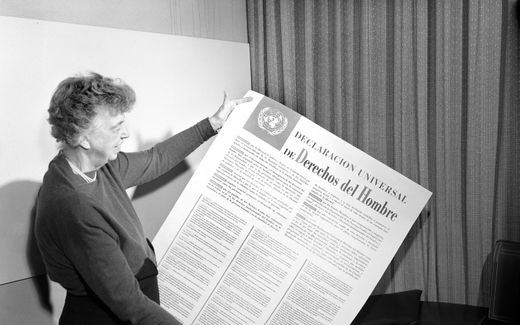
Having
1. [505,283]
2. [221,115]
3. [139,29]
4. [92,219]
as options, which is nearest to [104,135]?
[92,219]

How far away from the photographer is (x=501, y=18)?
2.18 metres

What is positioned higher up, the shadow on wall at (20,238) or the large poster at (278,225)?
the large poster at (278,225)

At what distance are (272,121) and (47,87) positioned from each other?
2.63 ft

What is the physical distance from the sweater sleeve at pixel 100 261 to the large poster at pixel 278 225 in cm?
65

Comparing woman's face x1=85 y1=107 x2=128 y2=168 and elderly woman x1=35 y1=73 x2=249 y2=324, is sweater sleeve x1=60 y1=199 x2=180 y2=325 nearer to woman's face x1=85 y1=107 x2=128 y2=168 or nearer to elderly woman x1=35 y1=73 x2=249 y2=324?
elderly woman x1=35 y1=73 x2=249 y2=324

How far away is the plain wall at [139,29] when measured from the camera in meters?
1.74

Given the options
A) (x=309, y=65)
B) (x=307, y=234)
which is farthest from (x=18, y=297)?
(x=309, y=65)

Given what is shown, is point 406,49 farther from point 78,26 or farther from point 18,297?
point 18,297

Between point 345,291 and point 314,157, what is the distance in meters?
0.50

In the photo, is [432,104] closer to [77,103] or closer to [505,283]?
[505,283]

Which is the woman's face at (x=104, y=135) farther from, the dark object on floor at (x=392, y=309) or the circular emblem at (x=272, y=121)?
the dark object on floor at (x=392, y=309)

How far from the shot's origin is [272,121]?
2.18 meters

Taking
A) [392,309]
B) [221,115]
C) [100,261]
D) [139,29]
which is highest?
[139,29]

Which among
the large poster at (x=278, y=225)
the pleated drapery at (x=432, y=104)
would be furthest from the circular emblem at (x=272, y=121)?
the pleated drapery at (x=432, y=104)
